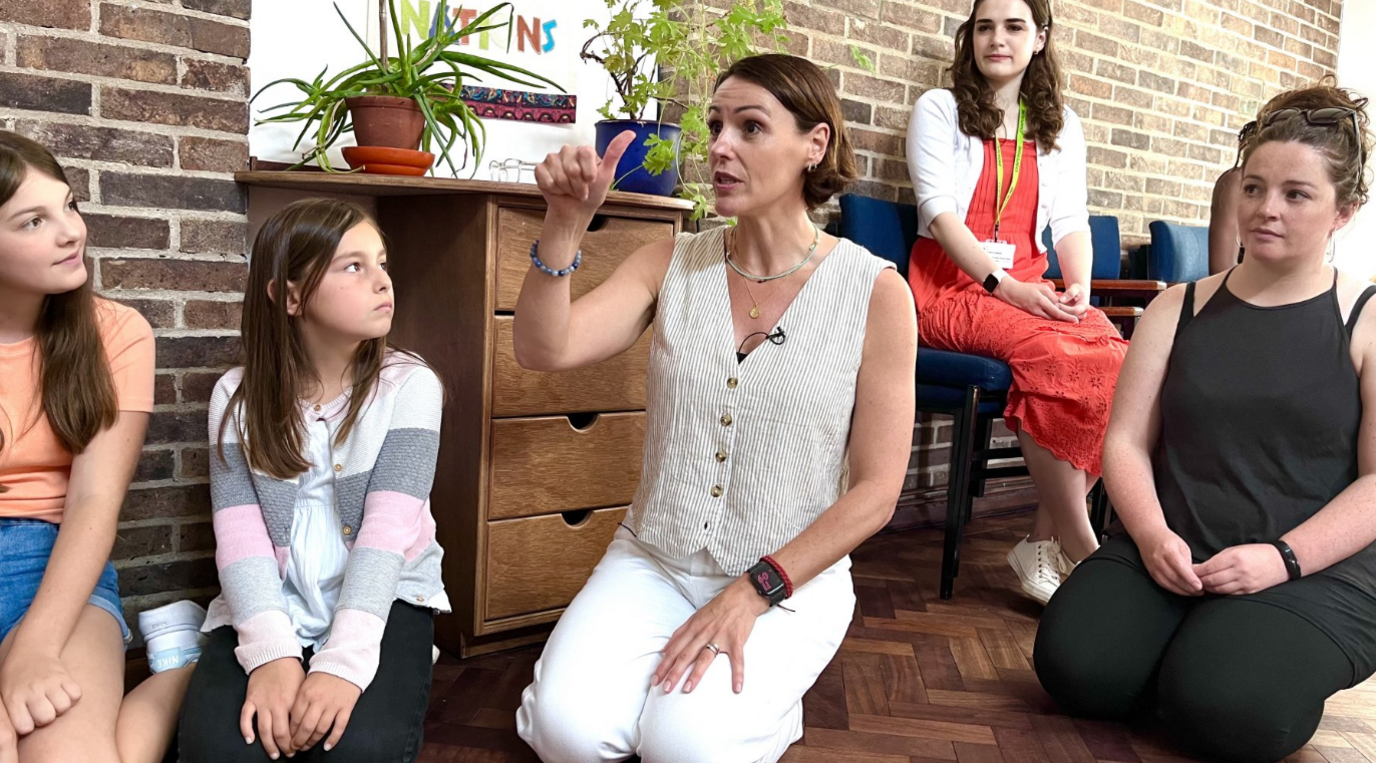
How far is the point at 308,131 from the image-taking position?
226 cm

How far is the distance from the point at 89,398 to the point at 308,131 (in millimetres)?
882

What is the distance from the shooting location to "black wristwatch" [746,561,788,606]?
62.8 inches

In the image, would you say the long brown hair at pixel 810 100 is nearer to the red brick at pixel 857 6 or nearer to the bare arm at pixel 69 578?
the bare arm at pixel 69 578

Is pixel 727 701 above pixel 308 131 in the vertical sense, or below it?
below

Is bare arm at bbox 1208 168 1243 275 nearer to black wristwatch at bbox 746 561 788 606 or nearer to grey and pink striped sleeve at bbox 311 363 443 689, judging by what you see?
black wristwatch at bbox 746 561 788 606

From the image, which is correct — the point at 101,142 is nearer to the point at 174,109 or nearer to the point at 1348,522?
the point at 174,109

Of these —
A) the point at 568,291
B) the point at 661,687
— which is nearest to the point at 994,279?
the point at 568,291

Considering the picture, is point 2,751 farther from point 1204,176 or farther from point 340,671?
point 1204,176

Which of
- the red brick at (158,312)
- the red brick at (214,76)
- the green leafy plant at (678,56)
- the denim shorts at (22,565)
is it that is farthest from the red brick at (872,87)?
the denim shorts at (22,565)

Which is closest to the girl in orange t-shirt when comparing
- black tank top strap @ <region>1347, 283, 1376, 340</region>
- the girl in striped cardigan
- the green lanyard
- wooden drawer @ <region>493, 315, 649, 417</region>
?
the girl in striped cardigan

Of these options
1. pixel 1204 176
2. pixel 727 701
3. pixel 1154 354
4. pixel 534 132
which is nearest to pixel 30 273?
pixel 727 701

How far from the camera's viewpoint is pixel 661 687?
61.1 inches

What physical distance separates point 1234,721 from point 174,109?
2057 mm

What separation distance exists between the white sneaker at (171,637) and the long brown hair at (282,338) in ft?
0.90
